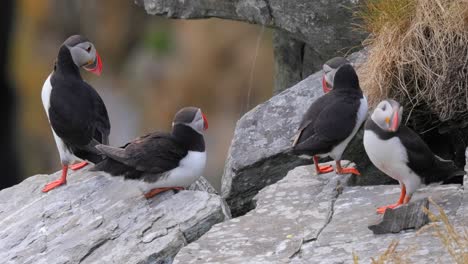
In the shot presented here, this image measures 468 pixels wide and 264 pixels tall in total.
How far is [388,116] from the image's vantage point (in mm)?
5809

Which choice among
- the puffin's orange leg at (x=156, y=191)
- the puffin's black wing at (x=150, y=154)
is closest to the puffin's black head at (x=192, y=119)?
the puffin's black wing at (x=150, y=154)

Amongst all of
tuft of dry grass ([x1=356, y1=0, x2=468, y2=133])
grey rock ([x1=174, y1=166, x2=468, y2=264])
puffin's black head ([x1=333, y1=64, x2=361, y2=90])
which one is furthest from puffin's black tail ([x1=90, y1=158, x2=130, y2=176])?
tuft of dry grass ([x1=356, y1=0, x2=468, y2=133])

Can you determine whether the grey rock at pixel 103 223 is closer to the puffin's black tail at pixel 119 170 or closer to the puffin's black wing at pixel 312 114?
the puffin's black tail at pixel 119 170

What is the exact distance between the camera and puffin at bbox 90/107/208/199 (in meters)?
6.46

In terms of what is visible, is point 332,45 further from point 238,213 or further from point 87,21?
point 87,21

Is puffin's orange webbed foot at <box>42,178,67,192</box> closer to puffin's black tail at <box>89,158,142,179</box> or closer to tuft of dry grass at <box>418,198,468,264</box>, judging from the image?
puffin's black tail at <box>89,158,142,179</box>

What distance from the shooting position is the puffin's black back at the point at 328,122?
6453 mm

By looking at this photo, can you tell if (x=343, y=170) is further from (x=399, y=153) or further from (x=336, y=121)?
(x=399, y=153)

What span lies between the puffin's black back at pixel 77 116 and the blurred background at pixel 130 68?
26.2 ft

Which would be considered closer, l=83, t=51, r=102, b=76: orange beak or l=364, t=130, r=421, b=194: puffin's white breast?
l=364, t=130, r=421, b=194: puffin's white breast

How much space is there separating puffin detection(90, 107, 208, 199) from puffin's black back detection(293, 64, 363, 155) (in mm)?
568

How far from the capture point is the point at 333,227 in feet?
19.4

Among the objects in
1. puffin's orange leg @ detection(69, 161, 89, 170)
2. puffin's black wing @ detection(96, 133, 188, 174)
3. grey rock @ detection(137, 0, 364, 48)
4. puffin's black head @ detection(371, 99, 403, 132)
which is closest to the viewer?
puffin's black head @ detection(371, 99, 403, 132)

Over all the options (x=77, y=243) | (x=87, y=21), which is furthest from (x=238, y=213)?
(x=87, y=21)
